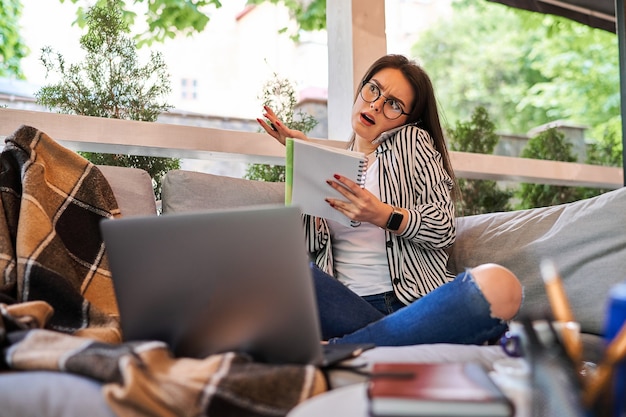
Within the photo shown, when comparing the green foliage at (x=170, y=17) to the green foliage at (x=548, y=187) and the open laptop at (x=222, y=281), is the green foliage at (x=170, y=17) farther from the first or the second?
the open laptop at (x=222, y=281)

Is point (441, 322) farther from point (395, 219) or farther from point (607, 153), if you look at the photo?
point (607, 153)

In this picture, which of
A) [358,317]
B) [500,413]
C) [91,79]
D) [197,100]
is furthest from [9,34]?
[197,100]

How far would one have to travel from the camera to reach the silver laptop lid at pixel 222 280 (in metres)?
1.04

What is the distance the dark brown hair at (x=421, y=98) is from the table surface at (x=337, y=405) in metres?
1.35

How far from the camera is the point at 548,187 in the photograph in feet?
12.6

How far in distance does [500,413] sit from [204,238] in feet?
1.68

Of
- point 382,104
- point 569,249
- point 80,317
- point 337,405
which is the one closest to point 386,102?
point 382,104

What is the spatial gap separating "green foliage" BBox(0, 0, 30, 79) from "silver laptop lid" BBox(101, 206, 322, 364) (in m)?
2.07

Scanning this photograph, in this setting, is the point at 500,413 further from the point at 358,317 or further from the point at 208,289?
the point at 358,317

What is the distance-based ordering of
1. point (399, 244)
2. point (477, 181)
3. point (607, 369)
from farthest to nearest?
point (477, 181), point (399, 244), point (607, 369)

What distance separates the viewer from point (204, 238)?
3.46 ft

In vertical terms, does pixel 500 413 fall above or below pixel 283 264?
below

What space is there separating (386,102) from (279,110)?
26.9 inches

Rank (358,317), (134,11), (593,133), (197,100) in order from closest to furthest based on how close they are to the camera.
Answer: (358,317)
(134,11)
(197,100)
(593,133)
